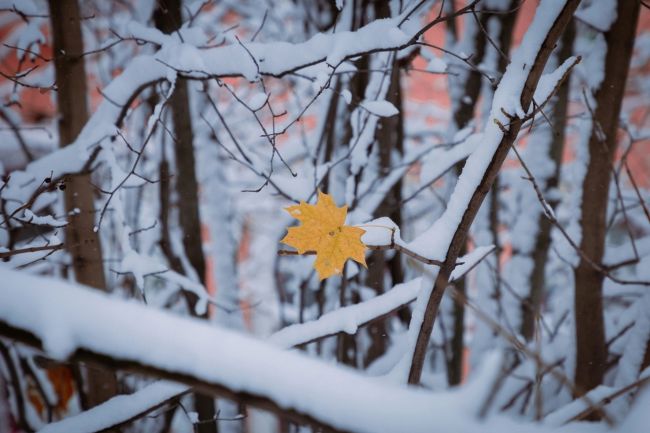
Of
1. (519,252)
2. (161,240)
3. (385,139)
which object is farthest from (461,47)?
(161,240)

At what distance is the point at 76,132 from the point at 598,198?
6.72 ft

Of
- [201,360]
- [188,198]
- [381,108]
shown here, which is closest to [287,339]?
[201,360]

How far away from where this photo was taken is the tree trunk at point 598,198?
1370mm

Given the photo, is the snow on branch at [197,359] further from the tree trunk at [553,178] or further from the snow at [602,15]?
the tree trunk at [553,178]

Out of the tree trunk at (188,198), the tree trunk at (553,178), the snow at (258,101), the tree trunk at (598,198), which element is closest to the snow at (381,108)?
the snow at (258,101)

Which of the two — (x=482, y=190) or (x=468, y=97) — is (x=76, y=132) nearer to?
(x=482, y=190)

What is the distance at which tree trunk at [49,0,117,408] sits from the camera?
1.47 metres

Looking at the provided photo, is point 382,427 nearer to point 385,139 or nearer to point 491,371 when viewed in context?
point 491,371

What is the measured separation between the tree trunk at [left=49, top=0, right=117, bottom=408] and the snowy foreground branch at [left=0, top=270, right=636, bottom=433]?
1.13 metres

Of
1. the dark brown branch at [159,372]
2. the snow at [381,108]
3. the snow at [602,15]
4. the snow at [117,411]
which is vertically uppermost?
the snow at [602,15]

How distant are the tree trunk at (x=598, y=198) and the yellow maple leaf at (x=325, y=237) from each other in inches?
40.0

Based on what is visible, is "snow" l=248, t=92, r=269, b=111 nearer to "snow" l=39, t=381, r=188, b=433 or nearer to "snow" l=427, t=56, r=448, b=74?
"snow" l=427, t=56, r=448, b=74

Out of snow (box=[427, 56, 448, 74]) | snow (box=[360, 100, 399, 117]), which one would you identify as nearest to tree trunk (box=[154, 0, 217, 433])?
snow (box=[360, 100, 399, 117])

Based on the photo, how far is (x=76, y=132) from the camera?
1.55m
